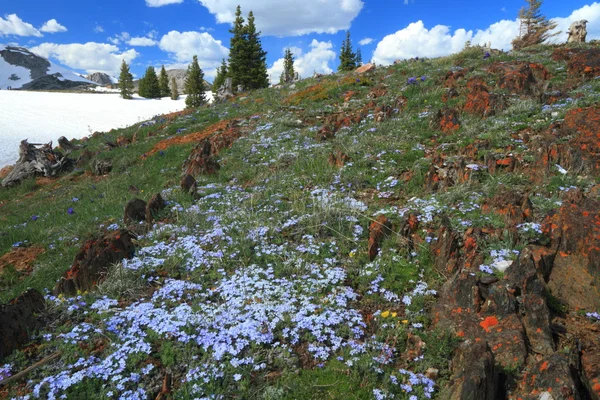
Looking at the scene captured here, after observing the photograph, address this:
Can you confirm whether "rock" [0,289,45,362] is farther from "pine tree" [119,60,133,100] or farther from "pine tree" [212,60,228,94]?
"pine tree" [119,60,133,100]

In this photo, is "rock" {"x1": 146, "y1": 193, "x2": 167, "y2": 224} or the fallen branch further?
"rock" {"x1": 146, "y1": 193, "x2": 167, "y2": 224}

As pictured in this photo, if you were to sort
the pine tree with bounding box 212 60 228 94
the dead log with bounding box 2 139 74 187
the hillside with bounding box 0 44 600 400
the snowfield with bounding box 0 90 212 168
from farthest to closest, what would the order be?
1. the pine tree with bounding box 212 60 228 94
2. the snowfield with bounding box 0 90 212 168
3. the dead log with bounding box 2 139 74 187
4. the hillside with bounding box 0 44 600 400

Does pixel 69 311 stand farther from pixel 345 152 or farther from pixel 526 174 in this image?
pixel 526 174

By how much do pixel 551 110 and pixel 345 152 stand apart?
216 inches

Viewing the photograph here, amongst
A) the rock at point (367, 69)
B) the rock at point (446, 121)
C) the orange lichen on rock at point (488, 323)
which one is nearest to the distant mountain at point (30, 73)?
the rock at point (367, 69)

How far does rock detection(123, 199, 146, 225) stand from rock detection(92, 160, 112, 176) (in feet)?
26.4

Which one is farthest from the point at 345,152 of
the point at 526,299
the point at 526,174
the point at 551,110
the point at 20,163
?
the point at 20,163

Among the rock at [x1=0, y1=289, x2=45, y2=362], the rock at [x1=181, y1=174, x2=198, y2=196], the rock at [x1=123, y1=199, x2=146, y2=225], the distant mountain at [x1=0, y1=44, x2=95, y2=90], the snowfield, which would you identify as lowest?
the rock at [x1=0, y1=289, x2=45, y2=362]

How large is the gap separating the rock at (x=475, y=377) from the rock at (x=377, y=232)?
90.0 inches

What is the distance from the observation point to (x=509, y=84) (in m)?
11.5

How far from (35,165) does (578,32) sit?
29936 millimetres

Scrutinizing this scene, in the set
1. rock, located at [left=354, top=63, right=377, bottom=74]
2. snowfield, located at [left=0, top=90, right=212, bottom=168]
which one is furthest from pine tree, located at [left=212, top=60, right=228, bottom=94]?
rock, located at [left=354, top=63, right=377, bottom=74]

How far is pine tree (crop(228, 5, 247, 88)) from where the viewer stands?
40344 millimetres

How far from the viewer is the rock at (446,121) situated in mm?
9695
